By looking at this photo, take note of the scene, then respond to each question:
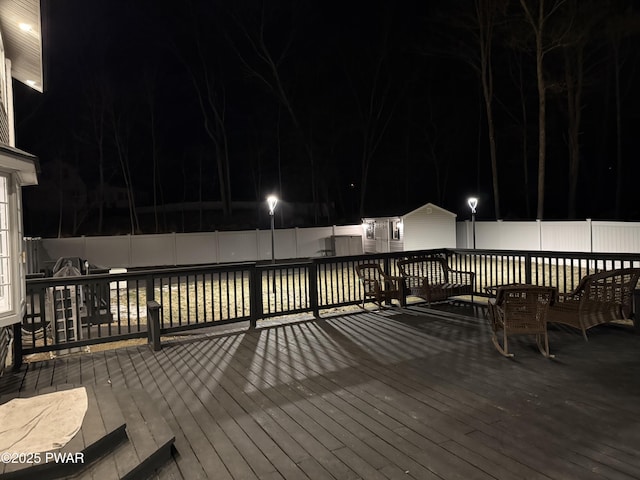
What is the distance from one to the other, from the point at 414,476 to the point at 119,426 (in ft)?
5.67

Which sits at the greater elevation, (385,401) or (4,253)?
(4,253)

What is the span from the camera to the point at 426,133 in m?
26.2

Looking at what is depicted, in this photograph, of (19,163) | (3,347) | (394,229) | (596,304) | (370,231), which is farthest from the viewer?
(370,231)

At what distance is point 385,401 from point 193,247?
49.2 feet

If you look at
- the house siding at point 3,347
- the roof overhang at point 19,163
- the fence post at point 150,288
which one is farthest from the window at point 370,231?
the roof overhang at point 19,163

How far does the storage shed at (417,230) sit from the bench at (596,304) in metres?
11.9

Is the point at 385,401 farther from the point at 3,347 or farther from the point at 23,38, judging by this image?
the point at 23,38

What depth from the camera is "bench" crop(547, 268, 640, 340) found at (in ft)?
14.9

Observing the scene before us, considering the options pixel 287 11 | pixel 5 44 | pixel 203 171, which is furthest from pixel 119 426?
pixel 203 171

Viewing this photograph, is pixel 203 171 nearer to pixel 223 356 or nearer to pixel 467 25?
pixel 467 25

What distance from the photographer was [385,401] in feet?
10.9

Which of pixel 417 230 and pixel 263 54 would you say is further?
pixel 263 54

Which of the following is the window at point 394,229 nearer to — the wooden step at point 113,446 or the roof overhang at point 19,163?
the roof overhang at point 19,163

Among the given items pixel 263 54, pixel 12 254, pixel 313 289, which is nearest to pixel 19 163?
pixel 12 254
